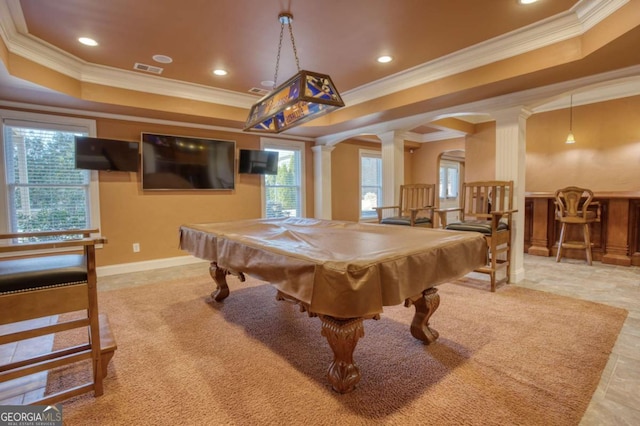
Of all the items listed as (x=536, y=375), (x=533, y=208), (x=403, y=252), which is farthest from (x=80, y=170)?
(x=533, y=208)

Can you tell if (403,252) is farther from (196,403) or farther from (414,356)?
(196,403)

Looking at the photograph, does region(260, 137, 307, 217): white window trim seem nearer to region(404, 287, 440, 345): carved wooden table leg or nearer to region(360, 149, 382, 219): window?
region(360, 149, 382, 219): window

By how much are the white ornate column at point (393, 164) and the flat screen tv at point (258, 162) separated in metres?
1.95

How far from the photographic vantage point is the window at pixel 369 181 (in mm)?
7281

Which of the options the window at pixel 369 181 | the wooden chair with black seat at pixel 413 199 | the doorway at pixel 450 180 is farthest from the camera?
the doorway at pixel 450 180

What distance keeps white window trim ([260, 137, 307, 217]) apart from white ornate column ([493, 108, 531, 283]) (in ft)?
11.3

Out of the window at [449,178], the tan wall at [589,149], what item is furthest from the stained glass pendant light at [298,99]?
the window at [449,178]

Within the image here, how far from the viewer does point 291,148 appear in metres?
5.97

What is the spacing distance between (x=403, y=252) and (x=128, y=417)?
5.13 feet

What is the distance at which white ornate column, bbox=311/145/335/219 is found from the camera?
614 centimetres

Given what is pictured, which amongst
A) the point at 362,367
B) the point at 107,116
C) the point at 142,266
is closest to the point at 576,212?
the point at 362,367

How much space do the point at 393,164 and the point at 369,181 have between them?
2473 mm

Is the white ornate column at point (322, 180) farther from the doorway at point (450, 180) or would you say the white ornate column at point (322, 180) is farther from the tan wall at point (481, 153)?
the doorway at point (450, 180)

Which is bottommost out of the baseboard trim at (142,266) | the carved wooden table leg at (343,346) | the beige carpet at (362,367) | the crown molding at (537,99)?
the beige carpet at (362,367)
